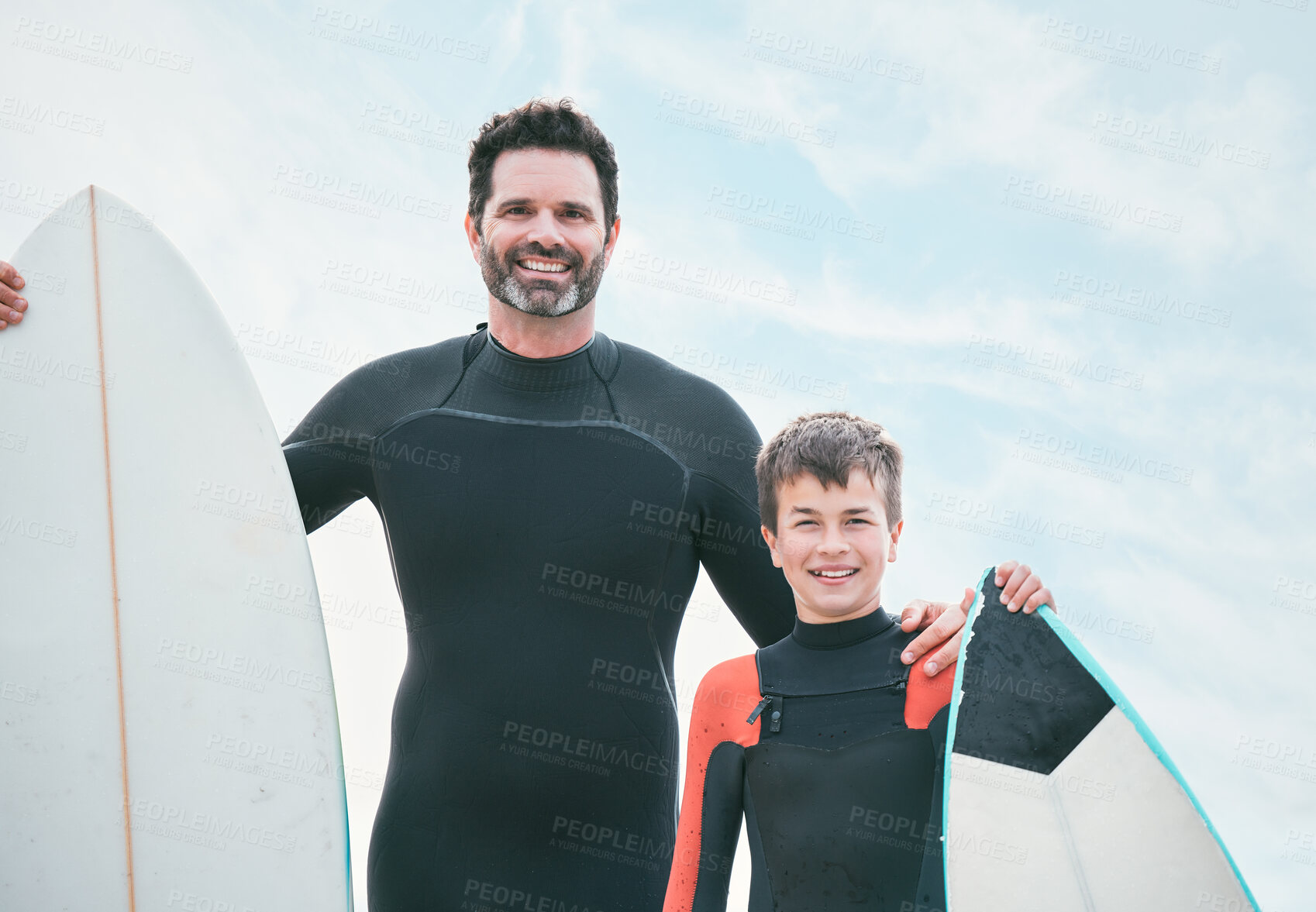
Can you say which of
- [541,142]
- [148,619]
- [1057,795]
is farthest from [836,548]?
[148,619]

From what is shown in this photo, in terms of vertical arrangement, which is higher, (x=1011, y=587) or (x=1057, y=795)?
(x=1011, y=587)

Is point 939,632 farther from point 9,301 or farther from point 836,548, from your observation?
point 9,301

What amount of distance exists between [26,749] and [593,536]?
156cm

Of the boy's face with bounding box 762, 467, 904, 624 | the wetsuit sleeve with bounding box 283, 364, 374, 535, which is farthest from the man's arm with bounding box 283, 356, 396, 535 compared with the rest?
the boy's face with bounding box 762, 467, 904, 624

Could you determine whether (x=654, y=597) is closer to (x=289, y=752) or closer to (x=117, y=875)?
(x=289, y=752)

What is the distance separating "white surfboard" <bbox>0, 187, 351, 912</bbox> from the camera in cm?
252

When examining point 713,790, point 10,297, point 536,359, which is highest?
point 10,297

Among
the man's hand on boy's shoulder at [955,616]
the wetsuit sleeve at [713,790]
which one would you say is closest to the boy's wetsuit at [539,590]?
the wetsuit sleeve at [713,790]

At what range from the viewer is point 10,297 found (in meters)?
2.89

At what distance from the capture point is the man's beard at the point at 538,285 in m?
2.59

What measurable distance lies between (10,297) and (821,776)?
2.60 metres

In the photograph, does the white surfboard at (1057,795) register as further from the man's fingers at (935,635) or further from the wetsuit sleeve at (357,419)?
the wetsuit sleeve at (357,419)

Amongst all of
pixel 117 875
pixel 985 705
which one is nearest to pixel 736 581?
pixel 985 705

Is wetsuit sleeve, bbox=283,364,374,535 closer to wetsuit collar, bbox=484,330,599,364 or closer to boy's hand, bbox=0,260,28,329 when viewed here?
wetsuit collar, bbox=484,330,599,364
